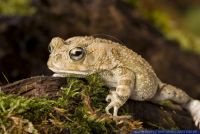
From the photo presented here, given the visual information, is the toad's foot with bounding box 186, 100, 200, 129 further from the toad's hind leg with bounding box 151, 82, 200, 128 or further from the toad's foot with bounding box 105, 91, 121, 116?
the toad's foot with bounding box 105, 91, 121, 116

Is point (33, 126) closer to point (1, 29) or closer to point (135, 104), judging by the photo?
point (135, 104)

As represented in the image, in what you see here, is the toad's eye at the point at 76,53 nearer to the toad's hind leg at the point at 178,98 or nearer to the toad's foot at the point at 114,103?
the toad's foot at the point at 114,103

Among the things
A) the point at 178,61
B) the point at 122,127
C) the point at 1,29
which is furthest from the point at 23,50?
the point at 122,127

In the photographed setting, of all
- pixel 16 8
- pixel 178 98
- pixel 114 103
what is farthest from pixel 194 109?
pixel 16 8

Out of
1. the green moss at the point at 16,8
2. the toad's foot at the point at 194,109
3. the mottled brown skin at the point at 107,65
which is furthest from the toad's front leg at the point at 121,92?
the green moss at the point at 16,8

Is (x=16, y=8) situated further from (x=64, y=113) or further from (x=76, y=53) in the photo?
(x=64, y=113)

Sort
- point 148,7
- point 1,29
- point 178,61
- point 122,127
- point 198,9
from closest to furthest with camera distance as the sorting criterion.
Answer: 1. point 122,127
2. point 1,29
3. point 178,61
4. point 148,7
5. point 198,9
